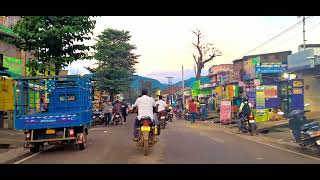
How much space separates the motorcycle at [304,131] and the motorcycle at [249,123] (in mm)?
5198

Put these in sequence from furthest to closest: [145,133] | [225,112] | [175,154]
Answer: [225,112] → [175,154] → [145,133]

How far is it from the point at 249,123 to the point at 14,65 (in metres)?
18.4

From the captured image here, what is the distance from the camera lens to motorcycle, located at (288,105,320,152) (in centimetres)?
1403

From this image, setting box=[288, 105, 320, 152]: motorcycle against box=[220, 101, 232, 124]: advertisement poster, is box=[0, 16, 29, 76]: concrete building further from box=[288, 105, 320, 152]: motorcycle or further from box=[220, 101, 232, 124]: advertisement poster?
box=[288, 105, 320, 152]: motorcycle

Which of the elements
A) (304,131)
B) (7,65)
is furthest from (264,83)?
(304,131)

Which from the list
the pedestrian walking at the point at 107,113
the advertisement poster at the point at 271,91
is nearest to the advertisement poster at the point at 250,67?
the advertisement poster at the point at 271,91

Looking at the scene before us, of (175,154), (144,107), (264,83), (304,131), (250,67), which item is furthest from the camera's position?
(250,67)

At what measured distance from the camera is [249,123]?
71.8 ft

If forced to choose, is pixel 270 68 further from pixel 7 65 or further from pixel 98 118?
pixel 7 65

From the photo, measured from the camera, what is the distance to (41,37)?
21922 mm

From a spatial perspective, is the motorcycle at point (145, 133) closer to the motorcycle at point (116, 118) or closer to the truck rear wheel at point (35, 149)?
the truck rear wheel at point (35, 149)
